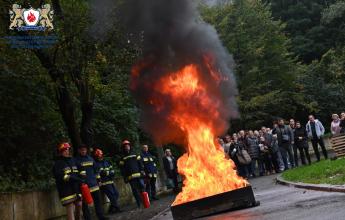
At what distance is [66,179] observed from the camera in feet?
37.9

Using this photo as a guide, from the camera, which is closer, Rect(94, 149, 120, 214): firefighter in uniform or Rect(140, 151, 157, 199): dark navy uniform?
Rect(94, 149, 120, 214): firefighter in uniform

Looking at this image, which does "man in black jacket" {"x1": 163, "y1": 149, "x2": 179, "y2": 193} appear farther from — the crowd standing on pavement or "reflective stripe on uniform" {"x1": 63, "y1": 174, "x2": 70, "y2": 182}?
"reflective stripe on uniform" {"x1": 63, "y1": 174, "x2": 70, "y2": 182}

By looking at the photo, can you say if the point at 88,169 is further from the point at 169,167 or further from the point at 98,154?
the point at 169,167

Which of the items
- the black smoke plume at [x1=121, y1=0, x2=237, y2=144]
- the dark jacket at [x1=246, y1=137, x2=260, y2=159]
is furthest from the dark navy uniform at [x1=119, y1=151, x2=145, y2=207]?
the dark jacket at [x1=246, y1=137, x2=260, y2=159]

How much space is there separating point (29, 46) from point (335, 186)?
8045mm

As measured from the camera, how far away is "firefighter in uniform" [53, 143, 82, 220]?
11.6 metres

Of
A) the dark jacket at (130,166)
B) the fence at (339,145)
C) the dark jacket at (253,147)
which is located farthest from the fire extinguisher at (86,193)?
the dark jacket at (253,147)

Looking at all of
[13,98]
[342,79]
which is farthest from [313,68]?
[13,98]

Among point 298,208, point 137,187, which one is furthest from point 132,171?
point 298,208

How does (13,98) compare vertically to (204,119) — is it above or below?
above

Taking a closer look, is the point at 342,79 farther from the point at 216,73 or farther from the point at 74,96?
the point at 216,73

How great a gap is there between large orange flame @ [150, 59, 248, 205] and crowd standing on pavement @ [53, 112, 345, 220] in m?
1.92

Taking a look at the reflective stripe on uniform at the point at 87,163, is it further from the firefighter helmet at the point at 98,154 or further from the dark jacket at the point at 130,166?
the dark jacket at the point at 130,166

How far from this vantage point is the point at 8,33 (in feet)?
46.5
